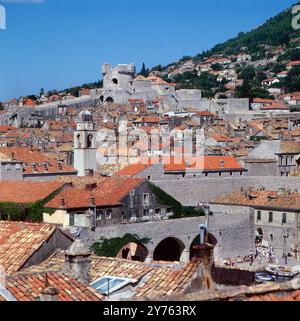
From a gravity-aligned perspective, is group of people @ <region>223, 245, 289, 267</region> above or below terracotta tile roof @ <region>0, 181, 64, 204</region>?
below

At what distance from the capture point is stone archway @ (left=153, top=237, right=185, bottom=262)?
26.5 m

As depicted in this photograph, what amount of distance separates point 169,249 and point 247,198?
288 inches

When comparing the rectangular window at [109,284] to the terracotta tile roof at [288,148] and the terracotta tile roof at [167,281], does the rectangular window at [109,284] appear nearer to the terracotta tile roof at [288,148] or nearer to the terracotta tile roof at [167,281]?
the terracotta tile roof at [167,281]

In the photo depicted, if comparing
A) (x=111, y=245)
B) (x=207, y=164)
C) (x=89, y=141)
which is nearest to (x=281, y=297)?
(x=111, y=245)

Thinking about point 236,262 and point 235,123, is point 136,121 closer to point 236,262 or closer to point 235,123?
point 235,123

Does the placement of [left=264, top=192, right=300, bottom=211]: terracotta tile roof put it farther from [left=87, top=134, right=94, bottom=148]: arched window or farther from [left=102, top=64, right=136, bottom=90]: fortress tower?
[left=102, top=64, right=136, bottom=90]: fortress tower

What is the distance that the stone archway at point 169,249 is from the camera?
26.5m

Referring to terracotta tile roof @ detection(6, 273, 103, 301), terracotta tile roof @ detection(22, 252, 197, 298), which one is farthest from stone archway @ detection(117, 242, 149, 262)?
terracotta tile roof @ detection(6, 273, 103, 301)

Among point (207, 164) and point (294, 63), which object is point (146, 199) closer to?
point (207, 164)

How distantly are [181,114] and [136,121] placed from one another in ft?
30.6

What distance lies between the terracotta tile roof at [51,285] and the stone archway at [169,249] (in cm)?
1819

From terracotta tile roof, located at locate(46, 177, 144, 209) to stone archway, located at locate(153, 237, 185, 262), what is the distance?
2.16 m

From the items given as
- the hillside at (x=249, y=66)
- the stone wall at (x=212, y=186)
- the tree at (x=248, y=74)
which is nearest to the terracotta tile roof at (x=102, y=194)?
the stone wall at (x=212, y=186)
